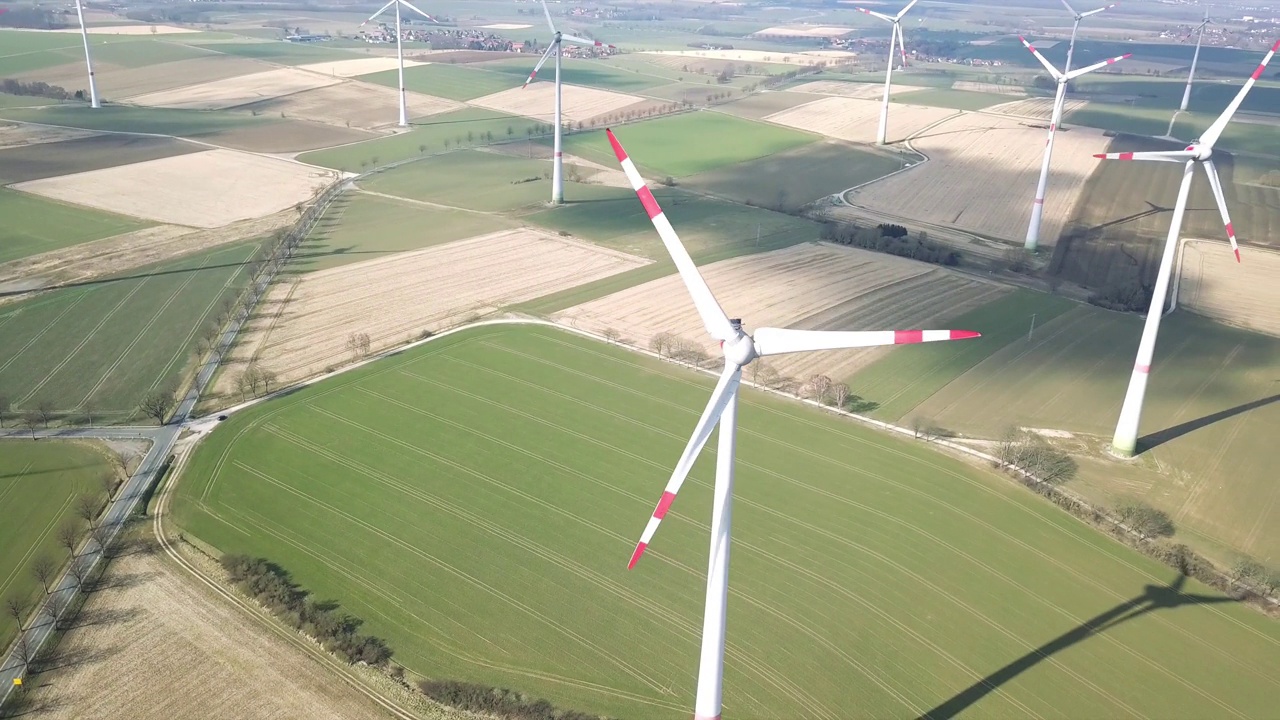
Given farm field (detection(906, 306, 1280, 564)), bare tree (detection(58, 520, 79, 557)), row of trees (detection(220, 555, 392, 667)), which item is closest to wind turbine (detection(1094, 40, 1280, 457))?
farm field (detection(906, 306, 1280, 564))

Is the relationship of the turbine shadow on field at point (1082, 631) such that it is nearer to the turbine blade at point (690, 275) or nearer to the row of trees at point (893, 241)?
the turbine blade at point (690, 275)

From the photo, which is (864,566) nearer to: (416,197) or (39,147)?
(416,197)

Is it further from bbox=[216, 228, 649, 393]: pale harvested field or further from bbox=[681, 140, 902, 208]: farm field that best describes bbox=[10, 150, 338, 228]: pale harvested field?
bbox=[681, 140, 902, 208]: farm field

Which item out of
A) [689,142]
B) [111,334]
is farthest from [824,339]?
[689,142]

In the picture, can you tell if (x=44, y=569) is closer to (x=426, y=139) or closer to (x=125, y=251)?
(x=125, y=251)

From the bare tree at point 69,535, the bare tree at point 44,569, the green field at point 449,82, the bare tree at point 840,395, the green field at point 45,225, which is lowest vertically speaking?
the bare tree at point 44,569

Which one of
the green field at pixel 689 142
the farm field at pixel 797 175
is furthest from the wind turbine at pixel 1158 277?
the green field at pixel 689 142
